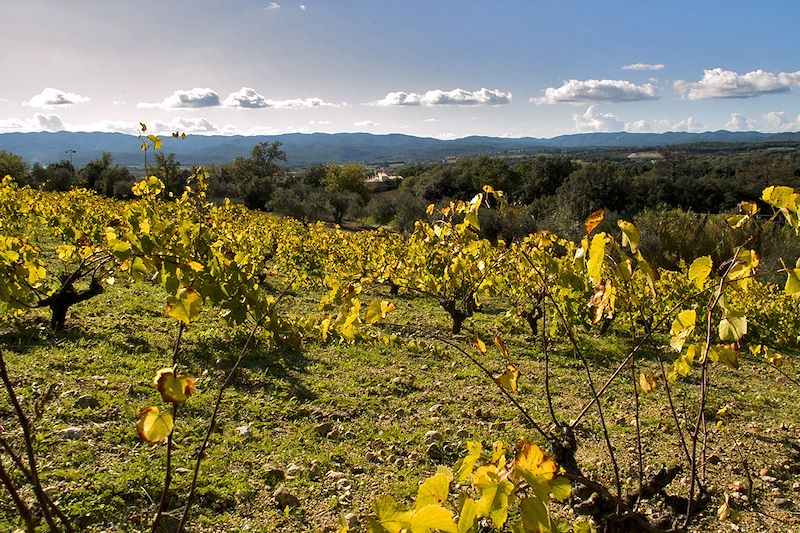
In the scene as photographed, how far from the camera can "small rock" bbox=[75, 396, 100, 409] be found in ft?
12.6

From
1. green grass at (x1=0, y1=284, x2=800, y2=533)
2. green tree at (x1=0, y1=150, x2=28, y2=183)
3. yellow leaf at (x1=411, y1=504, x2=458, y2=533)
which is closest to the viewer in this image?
yellow leaf at (x1=411, y1=504, x2=458, y2=533)

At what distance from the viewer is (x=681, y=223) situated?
25.8 meters

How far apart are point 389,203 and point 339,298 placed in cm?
3841

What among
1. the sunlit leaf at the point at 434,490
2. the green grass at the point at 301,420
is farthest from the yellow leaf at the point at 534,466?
the green grass at the point at 301,420

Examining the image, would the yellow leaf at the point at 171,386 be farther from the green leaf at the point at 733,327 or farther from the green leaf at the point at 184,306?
the green leaf at the point at 733,327

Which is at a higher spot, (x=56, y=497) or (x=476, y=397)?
(x=56, y=497)

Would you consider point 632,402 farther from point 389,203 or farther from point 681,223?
point 389,203

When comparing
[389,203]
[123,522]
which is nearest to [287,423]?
[123,522]

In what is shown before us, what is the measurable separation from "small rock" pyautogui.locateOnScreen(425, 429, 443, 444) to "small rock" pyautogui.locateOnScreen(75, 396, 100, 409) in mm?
2391

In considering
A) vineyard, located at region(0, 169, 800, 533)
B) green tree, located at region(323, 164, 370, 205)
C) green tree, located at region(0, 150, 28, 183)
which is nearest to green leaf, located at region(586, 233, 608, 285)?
vineyard, located at region(0, 169, 800, 533)

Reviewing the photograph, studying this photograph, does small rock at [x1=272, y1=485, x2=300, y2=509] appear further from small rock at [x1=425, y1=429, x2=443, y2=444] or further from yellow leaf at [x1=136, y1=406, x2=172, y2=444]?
yellow leaf at [x1=136, y1=406, x2=172, y2=444]

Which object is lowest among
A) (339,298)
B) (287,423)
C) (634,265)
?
(287,423)

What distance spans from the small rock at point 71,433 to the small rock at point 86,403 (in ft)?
1.35

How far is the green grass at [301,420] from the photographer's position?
2980 millimetres
